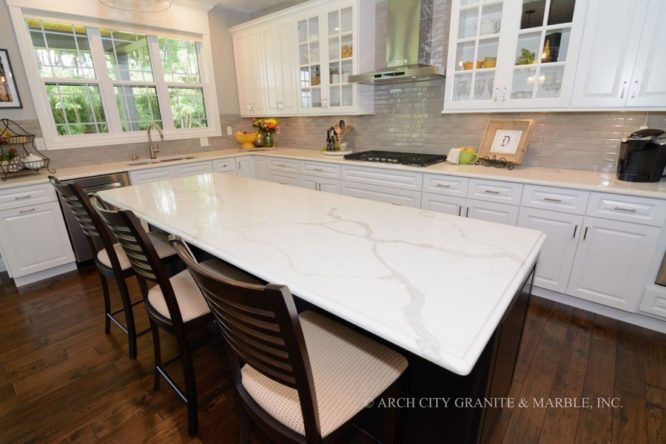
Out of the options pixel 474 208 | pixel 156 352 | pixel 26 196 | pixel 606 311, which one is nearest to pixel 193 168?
pixel 26 196

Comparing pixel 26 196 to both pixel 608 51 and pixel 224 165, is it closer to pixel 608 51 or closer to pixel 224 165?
pixel 224 165

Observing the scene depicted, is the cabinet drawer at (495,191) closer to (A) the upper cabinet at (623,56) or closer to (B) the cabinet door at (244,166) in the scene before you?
(A) the upper cabinet at (623,56)

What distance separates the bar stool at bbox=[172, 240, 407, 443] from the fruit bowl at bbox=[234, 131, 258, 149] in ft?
12.8

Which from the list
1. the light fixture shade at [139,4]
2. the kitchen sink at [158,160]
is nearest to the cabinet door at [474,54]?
the light fixture shade at [139,4]

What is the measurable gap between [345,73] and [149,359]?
3117 mm

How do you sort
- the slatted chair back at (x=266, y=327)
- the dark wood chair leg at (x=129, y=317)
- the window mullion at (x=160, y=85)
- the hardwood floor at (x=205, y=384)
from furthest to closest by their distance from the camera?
1. the window mullion at (x=160, y=85)
2. the dark wood chair leg at (x=129, y=317)
3. the hardwood floor at (x=205, y=384)
4. the slatted chair back at (x=266, y=327)

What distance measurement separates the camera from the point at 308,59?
3799 mm

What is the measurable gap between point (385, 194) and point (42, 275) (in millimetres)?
3218

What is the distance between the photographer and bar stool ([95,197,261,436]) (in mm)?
A: 1227

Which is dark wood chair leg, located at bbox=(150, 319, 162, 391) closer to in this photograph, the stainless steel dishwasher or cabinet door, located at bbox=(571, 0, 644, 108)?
the stainless steel dishwasher

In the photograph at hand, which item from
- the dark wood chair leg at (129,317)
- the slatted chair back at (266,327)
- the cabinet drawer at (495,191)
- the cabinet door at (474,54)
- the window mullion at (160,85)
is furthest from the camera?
the window mullion at (160,85)

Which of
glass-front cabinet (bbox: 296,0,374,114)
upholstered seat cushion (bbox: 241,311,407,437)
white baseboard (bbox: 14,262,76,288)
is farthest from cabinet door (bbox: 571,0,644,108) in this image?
white baseboard (bbox: 14,262,76,288)

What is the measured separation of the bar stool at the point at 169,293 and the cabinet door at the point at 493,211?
1.92 metres

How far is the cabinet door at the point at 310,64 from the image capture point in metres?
3.65
